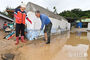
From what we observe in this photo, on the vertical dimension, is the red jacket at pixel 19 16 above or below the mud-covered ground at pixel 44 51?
above

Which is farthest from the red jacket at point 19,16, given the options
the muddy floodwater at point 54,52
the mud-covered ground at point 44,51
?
the muddy floodwater at point 54,52

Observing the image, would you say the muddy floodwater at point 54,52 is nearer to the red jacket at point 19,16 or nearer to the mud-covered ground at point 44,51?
the mud-covered ground at point 44,51

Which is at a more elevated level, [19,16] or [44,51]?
[19,16]

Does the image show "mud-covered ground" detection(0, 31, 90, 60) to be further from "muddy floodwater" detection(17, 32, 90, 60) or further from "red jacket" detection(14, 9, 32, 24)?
"red jacket" detection(14, 9, 32, 24)

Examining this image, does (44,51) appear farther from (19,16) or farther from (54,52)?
(19,16)

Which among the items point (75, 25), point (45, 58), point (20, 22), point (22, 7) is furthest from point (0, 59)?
point (75, 25)

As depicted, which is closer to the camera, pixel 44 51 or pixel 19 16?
pixel 44 51

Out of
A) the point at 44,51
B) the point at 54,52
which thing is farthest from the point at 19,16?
the point at 54,52

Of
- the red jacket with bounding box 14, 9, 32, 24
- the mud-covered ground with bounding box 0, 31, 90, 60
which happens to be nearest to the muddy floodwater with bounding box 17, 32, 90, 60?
the mud-covered ground with bounding box 0, 31, 90, 60

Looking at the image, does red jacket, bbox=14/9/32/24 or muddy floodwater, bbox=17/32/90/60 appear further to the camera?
red jacket, bbox=14/9/32/24

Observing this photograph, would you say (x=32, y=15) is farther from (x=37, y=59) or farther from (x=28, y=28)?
(x=37, y=59)

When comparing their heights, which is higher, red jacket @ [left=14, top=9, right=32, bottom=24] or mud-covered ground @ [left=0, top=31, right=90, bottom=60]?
red jacket @ [left=14, top=9, right=32, bottom=24]

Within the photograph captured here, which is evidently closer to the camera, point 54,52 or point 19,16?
point 54,52

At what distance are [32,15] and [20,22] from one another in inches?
39.7
